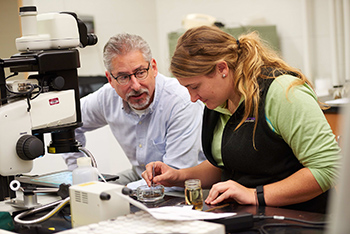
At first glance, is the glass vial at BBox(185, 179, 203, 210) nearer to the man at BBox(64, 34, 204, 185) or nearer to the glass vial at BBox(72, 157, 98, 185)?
the glass vial at BBox(72, 157, 98, 185)

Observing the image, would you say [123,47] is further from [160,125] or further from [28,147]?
[28,147]

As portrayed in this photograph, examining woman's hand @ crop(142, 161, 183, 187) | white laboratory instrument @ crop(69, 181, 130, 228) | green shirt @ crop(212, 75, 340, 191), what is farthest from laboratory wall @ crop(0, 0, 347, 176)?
green shirt @ crop(212, 75, 340, 191)

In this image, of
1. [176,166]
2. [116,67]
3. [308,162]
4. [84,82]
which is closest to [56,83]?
[116,67]

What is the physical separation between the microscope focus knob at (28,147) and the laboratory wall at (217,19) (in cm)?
143

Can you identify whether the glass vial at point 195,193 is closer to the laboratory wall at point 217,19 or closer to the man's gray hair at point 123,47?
the man's gray hair at point 123,47

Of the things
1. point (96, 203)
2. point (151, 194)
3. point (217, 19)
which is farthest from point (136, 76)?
point (217, 19)

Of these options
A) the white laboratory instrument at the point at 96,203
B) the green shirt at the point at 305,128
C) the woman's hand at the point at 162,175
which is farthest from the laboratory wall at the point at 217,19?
the green shirt at the point at 305,128

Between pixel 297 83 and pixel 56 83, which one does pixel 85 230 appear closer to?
pixel 56 83

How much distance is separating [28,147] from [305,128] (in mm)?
868

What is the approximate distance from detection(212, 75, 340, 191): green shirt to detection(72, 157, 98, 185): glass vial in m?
0.60

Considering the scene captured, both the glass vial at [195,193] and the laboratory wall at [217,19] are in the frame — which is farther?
the laboratory wall at [217,19]

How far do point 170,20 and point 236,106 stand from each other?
3.08 metres

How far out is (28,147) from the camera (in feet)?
4.70

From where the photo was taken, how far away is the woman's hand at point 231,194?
1.40 metres
